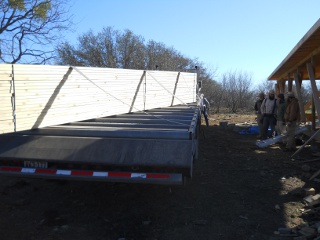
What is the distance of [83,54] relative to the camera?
24.8m

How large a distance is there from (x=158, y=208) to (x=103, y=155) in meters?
1.55

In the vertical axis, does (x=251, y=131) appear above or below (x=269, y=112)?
below

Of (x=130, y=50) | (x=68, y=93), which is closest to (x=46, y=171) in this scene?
(x=68, y=93)

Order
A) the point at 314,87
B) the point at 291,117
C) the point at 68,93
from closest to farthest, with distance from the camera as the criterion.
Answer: the point at 68,93, the point at 314,87, the point at 291,117

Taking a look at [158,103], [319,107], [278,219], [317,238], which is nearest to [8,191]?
[158,103]

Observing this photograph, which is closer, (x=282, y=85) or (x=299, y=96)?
(x=299, y=96)

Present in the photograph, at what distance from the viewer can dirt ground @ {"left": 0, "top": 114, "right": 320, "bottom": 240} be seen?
4496 millimetres

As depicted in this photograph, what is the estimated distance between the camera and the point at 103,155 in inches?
164

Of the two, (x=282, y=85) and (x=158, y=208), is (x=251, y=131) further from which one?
(x=158, y=208)

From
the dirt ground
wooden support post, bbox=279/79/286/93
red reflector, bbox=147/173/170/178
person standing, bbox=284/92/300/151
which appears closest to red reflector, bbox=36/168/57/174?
the dirt ground

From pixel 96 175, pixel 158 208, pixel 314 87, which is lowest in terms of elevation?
pixel 158 208

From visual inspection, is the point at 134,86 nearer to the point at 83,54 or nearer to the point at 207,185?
the point at 207,185

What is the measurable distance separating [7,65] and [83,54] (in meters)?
21.2

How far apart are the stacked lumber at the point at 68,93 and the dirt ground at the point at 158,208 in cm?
131
